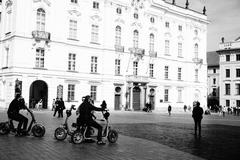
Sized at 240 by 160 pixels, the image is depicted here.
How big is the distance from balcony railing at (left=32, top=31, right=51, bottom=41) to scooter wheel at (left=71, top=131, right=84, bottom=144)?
3074cm

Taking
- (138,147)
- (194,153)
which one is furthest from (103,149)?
(194,153)

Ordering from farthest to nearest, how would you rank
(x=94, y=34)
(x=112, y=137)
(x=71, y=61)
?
(x=94, y=34), (x=71, y=61), (x=112, y=137)

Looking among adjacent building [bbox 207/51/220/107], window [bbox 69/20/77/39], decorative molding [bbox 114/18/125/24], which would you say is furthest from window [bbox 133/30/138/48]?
adjacent building [bbox 207/51/220/107]

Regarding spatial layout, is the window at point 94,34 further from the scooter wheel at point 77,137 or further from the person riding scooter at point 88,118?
the scooter wheel at point 77,137

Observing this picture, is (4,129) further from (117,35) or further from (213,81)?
(213,81)

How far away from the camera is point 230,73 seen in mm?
73750

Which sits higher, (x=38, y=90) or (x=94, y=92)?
(x=38, y=90)

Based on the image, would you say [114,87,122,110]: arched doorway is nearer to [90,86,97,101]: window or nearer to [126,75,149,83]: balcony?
[126,75,149,83]: balcony

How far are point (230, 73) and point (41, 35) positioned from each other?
158 ft

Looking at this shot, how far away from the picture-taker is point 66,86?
144 feet

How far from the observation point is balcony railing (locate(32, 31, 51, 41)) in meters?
40.8

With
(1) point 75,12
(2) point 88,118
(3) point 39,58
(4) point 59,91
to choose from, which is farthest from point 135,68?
(2) point 88,118

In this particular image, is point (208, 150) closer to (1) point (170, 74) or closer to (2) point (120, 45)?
(2) point (120, 45)

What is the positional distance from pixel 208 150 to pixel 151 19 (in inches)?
1764
